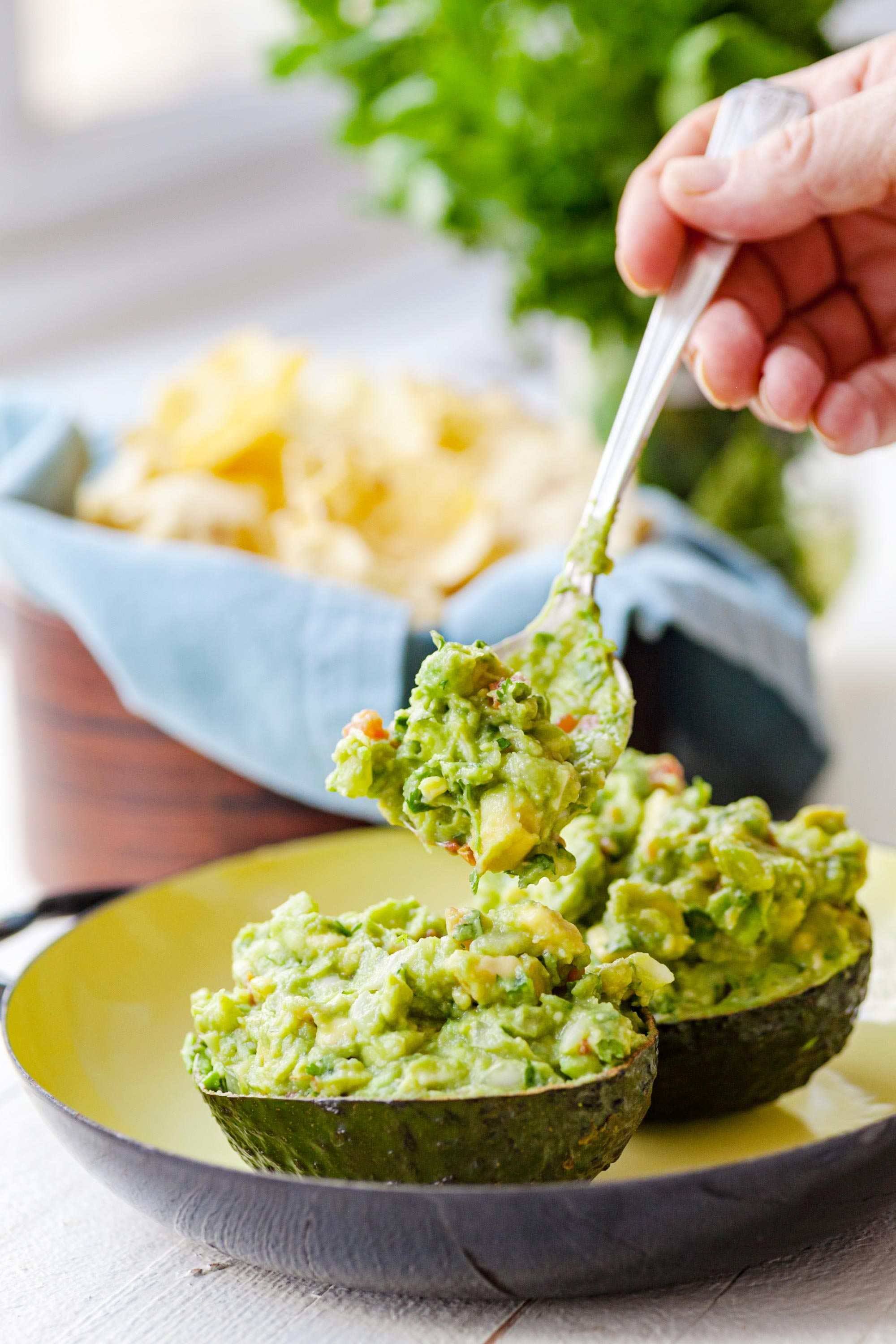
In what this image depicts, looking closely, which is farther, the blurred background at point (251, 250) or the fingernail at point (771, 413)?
the blurred background at point (251, 250)

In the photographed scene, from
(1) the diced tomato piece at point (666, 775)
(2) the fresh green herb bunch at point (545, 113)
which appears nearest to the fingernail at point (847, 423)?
(1) the diced tomato piece at point (666, 775)

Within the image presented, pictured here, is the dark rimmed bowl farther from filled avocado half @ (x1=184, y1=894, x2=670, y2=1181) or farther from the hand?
the hand

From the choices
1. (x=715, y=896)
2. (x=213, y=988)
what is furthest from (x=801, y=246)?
(x=213, y=988)

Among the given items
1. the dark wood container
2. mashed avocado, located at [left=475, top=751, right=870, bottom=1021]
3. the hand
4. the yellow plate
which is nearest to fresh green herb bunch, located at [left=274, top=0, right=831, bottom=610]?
the hand

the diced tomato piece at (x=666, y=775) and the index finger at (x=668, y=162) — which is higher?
the index finger at (x=668, y=162)

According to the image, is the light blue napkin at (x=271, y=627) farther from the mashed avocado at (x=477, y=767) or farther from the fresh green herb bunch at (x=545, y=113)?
the mashed avocado at (x=477, y=767)

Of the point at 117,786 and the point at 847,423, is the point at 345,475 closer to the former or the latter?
the point at 117,786
